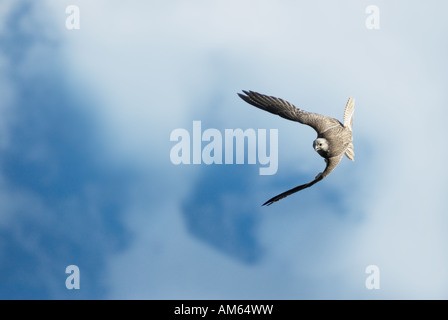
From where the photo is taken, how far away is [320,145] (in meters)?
11.0

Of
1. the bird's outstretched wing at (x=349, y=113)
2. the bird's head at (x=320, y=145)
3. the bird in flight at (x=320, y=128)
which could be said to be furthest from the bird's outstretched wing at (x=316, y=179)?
the bird's outstretched wing at (x=349, y=113)

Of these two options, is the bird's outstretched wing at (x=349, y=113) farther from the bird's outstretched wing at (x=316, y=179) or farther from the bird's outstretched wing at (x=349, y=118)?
the bird's outstretched wing at (x=316, y=179)

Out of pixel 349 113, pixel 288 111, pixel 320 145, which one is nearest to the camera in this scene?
pixel 320 145

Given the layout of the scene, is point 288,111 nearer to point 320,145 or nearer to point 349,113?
point 320,145

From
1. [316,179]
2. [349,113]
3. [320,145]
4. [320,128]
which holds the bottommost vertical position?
[316,179]

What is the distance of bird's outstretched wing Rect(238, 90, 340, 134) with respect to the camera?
36.7 feet

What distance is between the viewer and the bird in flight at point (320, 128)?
1109 cm

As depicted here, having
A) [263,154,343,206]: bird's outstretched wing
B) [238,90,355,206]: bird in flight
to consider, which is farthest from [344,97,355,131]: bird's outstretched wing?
[263,154,343,206]: bird's outstretched wing

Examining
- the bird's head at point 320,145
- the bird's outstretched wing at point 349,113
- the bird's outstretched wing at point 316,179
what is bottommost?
the bird's outstretched wing at point 316,179

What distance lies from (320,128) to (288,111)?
65cm

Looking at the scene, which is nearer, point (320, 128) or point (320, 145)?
point (320, 145)

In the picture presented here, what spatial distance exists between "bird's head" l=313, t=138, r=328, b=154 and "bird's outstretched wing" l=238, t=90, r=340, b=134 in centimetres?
23

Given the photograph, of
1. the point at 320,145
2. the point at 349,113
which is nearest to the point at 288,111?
the point at 320,145
